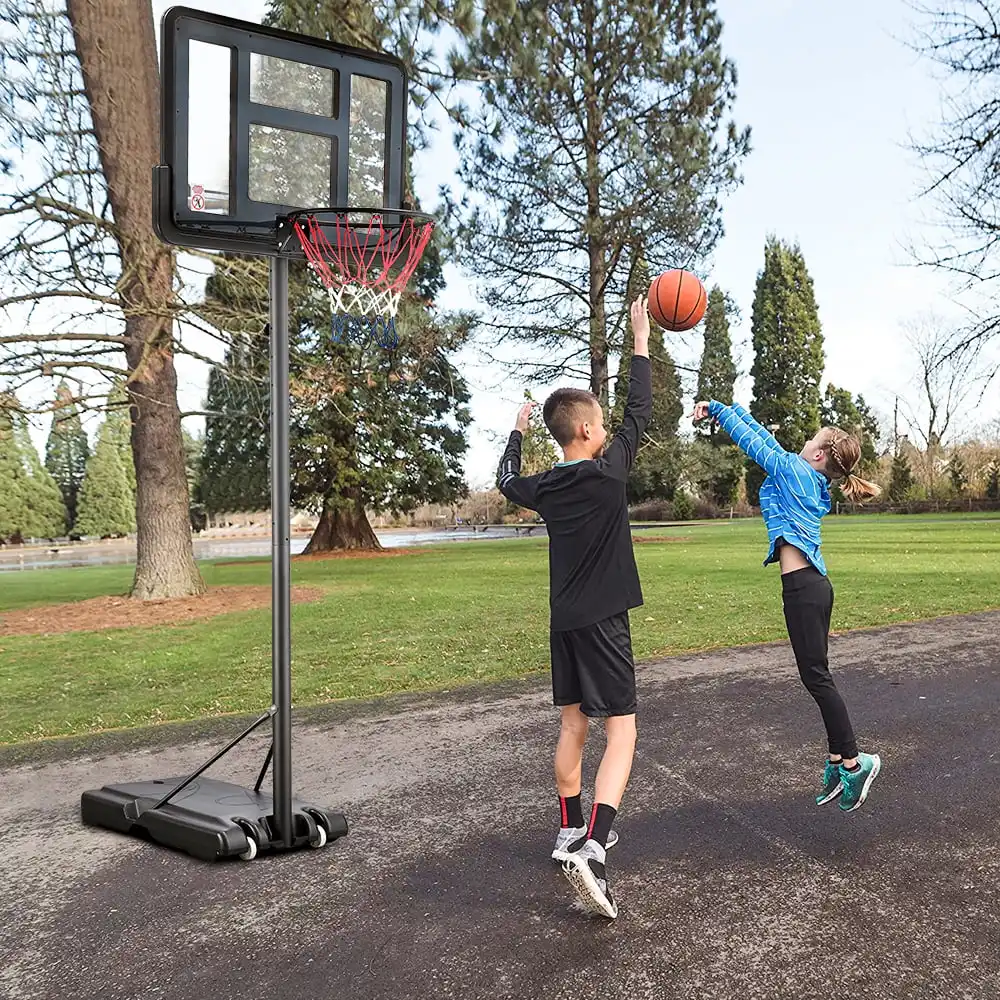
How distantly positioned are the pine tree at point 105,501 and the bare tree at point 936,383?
24863 mm

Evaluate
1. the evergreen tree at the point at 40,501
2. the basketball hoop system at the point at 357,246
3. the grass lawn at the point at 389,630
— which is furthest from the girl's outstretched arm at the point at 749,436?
the evergreen tree at the point at 40,501

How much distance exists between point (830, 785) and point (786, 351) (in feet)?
146

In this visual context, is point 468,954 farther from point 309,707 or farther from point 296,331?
point 296,331

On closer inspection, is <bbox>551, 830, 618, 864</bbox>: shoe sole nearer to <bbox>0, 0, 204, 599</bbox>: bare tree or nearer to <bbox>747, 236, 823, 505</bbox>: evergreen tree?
<bbox>0, 0, 204, 599</bbox>: bare tree

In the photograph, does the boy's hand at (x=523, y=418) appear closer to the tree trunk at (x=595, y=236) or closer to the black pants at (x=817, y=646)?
the black pants at (x=817, y=646)

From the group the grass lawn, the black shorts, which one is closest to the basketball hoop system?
the black shorts

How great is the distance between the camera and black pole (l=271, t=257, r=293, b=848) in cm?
365

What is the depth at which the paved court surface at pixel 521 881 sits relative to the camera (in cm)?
261

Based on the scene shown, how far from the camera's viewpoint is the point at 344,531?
26.0 meters

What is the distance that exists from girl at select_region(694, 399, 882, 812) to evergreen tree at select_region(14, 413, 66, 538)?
30296mm

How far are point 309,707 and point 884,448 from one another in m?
48.9

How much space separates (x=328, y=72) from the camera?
162 inches

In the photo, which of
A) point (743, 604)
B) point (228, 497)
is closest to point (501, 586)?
point (743, 604)

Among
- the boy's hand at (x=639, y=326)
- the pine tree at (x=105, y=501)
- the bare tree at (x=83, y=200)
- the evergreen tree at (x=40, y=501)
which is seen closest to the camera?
the boy's hand at (x=639, y=326)
